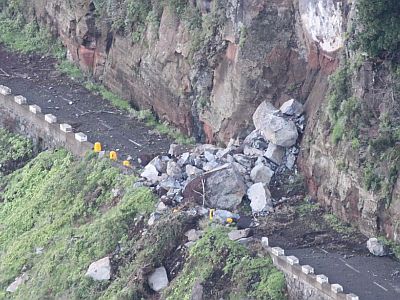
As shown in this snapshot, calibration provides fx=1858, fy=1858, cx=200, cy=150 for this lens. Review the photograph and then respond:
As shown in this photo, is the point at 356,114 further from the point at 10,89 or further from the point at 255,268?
the point at 10,89

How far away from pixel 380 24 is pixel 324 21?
261 cm

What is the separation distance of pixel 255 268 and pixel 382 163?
148 inches

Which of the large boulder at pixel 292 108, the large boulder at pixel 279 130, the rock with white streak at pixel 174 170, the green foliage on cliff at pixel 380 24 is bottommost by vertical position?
the rock with white streak at pixel 174 170

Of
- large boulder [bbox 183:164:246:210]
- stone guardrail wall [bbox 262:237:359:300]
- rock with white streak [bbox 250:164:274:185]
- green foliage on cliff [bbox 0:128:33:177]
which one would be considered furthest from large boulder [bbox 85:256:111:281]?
green foliage on cliff [bbox 0:128:33:177]

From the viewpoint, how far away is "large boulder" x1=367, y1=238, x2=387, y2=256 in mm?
40312

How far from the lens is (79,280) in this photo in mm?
42875

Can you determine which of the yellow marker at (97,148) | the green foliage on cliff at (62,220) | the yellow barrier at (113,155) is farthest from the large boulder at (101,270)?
the yellow marker at (97,148)

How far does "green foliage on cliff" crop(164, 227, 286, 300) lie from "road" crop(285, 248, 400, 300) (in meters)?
0.80

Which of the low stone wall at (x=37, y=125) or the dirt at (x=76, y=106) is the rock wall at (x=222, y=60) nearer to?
the dirt at (x=76, y=106)

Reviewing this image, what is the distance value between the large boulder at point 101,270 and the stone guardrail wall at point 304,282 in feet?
13.8

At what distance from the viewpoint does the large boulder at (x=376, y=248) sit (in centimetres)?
4031

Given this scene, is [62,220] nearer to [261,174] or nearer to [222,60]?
[261,174]

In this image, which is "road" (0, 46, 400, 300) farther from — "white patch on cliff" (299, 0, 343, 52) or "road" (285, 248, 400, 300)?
"white patch on cliff" (299, 0, 343, 52)

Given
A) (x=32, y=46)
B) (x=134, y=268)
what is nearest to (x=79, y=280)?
(x=134, y=268)
